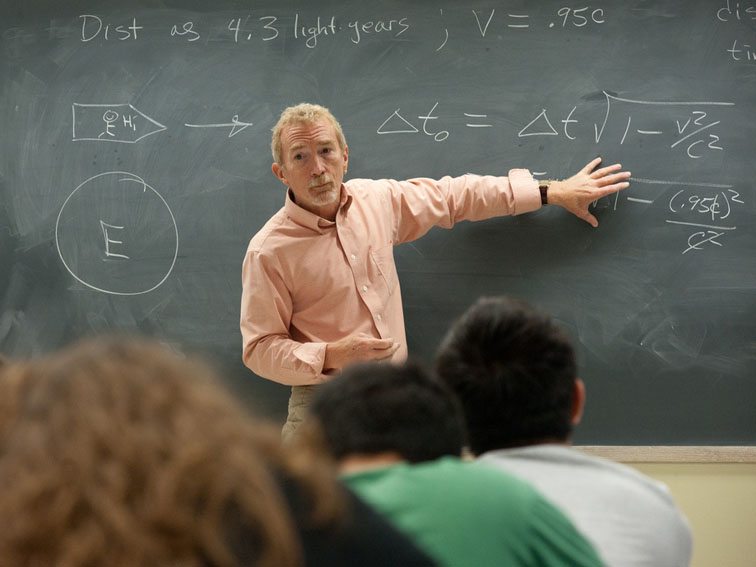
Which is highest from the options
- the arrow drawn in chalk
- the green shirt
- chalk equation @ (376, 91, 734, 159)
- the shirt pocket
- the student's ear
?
the arrow drawn in chalk

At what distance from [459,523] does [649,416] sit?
215 centimetres

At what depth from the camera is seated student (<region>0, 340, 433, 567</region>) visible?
779 mm

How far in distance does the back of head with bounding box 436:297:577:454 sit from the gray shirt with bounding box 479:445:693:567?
65 millimetres

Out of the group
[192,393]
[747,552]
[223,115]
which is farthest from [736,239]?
[192,393]

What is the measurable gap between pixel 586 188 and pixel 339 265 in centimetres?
84

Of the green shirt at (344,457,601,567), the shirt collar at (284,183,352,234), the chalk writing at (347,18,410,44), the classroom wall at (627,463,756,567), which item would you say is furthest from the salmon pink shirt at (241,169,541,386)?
the green shirt at (344,457,601,567)

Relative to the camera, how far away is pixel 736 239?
3.10 m

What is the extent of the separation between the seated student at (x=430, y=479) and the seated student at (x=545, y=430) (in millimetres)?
197

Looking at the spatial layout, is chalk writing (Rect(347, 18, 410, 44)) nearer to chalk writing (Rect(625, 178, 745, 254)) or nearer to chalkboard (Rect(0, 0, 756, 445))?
chalkboard (Rect(0, 0, 756, 445))

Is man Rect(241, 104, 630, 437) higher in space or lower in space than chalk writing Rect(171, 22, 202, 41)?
lower

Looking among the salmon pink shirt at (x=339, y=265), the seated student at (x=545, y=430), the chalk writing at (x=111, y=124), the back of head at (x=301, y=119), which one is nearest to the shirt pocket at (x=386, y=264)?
the salmon pink shirt at (x=339, y=265)

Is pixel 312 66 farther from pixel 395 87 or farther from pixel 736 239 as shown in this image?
pixel 736 239

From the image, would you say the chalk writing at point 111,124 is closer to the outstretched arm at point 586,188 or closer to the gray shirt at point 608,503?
the outstretched arm at point 586,188

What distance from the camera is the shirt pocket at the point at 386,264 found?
304 centimetres
